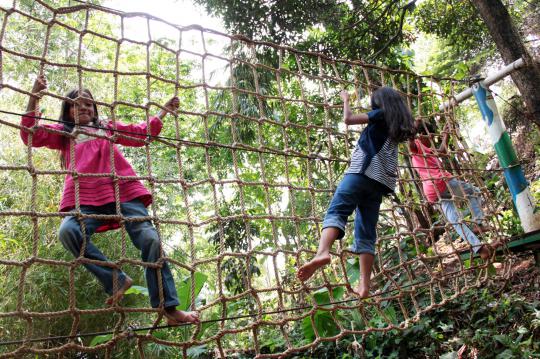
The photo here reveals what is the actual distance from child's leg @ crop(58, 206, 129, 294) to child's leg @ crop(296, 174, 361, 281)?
620mm

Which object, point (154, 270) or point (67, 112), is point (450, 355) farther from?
point (67, 112)

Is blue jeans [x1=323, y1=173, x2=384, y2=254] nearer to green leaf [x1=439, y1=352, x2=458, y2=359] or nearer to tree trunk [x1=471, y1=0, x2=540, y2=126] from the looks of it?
green leaf [x1=439, y1=352, x2=458, y2=359]

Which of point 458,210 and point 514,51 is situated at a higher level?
point 514,51

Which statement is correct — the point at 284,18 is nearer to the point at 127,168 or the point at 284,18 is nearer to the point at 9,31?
the point at 9,31

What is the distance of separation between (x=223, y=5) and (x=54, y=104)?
1.63m

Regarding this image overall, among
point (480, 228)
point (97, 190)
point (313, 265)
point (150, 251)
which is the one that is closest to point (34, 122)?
point (97, 190)

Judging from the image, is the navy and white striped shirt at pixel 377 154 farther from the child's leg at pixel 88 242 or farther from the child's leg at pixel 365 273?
the child's leg at pixel 88 242

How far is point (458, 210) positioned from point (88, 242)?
2109 millimetres

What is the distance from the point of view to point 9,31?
4.62 metres

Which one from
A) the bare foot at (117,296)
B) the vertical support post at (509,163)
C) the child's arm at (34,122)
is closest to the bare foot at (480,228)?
the vertical support post at (509,163)

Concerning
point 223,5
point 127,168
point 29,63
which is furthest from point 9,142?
point 127,168

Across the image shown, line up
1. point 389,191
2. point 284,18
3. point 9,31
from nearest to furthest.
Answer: point 389,191 < point 284,18 < point 9,31

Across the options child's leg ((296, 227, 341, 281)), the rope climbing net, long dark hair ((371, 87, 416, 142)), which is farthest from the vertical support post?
child's leg ((296, 227, 341, 281))

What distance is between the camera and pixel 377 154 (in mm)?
1933
